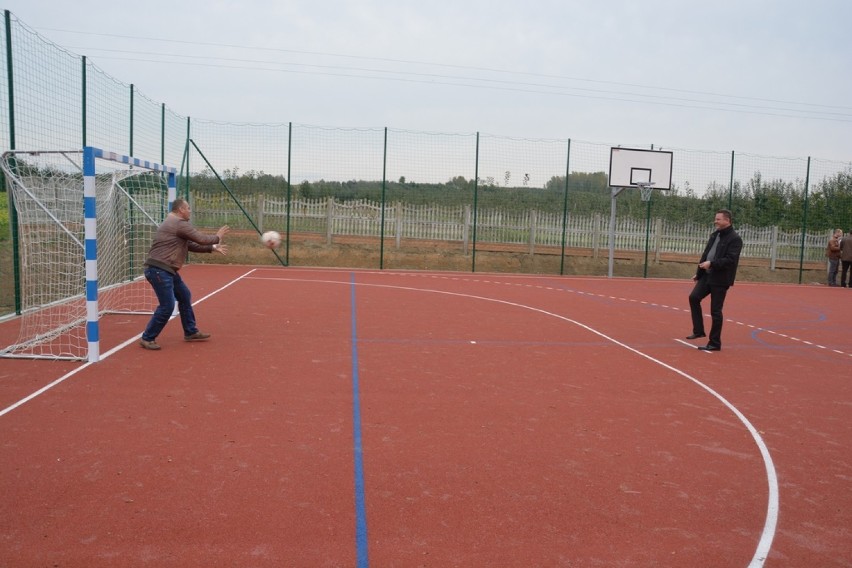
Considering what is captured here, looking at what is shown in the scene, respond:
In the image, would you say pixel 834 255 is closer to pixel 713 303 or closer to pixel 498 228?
pixel 498 228

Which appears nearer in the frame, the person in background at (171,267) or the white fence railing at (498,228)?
the person in background at (171,267)

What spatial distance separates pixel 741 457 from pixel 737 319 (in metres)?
8.21

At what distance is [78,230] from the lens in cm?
1134

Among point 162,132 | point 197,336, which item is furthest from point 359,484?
point 162,132

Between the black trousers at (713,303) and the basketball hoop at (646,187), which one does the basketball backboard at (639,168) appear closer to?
the basketball hoop at (646,187)

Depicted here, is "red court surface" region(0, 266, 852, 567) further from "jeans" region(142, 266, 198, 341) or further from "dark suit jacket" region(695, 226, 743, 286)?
"dark suit jacket" region(695, 226, 743, 286)

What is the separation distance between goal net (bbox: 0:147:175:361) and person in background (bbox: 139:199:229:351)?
0.62 m

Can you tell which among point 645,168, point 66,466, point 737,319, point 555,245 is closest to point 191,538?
point 66,466

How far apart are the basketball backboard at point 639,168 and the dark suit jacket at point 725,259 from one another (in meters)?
12.3

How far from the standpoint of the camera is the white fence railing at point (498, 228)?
24.0 meters

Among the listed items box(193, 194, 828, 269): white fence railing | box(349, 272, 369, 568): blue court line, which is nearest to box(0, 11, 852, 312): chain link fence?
box(193, 194, 828, 269): white fence railing

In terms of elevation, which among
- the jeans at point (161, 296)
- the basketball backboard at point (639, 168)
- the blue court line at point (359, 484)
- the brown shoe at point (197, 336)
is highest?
the basketball backboard at point (639, 168)

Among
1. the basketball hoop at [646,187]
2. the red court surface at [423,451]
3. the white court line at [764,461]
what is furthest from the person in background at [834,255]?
the white court line at [764,461]

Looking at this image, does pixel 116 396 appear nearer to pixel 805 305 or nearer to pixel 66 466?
pixel 66 466
